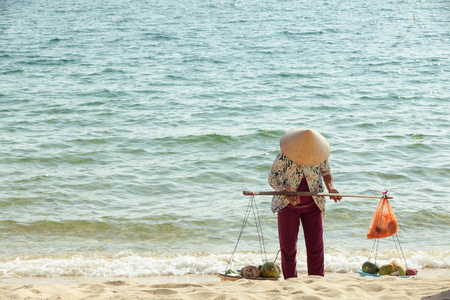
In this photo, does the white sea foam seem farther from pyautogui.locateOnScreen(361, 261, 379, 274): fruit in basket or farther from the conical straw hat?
the conical straw hat

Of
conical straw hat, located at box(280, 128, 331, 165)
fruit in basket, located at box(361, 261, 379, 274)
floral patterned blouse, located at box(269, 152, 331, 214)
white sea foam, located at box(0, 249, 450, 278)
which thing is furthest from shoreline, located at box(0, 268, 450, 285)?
conical straw hat, located at box(280, 128, 331, 165)

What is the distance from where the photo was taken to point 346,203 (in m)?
8.06

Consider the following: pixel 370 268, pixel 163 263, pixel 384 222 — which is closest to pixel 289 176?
pixel 384 222

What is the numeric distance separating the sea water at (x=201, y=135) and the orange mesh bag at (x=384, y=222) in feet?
2.34

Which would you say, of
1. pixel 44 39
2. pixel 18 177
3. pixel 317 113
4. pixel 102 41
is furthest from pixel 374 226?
pixel 44 39

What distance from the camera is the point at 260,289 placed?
14.5 feet

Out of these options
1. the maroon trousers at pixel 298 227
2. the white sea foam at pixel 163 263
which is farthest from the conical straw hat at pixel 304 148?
the white sea foam at pixel 163 263

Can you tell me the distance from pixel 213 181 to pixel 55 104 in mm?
6196

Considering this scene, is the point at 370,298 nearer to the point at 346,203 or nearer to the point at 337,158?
the point at 346,203

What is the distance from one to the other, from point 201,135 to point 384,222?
22.5 feet

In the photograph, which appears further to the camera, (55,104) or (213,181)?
(55,104)

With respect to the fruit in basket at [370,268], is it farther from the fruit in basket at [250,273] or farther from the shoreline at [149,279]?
the fruit in basket at [250,273]

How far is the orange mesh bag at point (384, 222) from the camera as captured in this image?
16.3ft

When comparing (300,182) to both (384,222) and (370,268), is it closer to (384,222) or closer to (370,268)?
(384,222)
